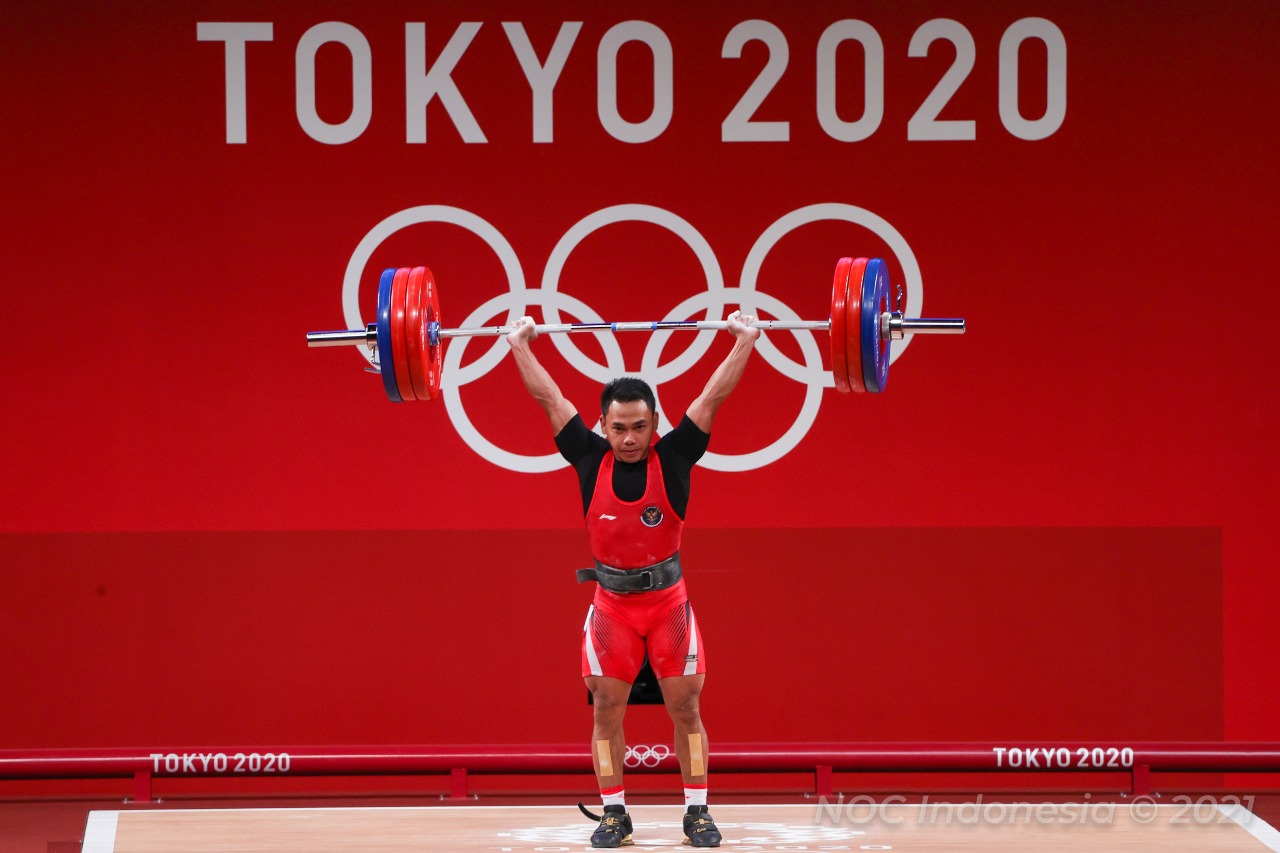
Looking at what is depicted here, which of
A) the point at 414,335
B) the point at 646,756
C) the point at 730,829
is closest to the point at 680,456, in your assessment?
the point at 414,335

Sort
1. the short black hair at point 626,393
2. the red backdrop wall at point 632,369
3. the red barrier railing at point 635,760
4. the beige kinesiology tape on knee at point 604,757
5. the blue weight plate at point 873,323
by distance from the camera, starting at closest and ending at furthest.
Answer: the blue weight plate at point 873,323 < the short black hair at point 626,393 < the beige kinesiology tape on knee at point 604,757 < the red barrier railing at point 635,760 < the red backdrop wall at point 632,369

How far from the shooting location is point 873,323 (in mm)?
3906

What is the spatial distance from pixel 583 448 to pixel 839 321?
77 centimetres

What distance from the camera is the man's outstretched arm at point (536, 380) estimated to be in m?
4.06

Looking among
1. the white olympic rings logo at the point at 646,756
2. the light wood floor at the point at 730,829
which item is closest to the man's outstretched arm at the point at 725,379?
the light wood floor at the point at 730,829

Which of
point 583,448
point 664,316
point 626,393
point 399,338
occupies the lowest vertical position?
point 583,448

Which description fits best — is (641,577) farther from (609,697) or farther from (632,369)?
(632,369)

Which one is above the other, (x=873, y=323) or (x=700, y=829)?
(x=873, y=323)

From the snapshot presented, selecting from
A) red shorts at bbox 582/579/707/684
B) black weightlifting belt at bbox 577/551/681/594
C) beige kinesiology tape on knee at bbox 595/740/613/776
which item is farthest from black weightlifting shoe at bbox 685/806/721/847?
black weightlifting belt at bbox 577/551/681/594

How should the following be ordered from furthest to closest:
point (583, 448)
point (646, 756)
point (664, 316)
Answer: point (664, 316), point (646, 756), point (583, 448)

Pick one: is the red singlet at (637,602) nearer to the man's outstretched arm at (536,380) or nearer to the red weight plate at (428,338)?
the man's outstretched arm at (536,380)

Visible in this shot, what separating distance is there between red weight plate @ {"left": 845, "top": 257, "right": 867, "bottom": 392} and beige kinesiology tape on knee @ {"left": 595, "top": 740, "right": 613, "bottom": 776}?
120 centimetres

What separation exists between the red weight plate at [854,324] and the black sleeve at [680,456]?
1.45ft

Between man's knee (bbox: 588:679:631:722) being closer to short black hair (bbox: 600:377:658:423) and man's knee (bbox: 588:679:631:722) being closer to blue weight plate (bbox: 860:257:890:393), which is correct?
short black hair (bbox: 600:377:658:423)
